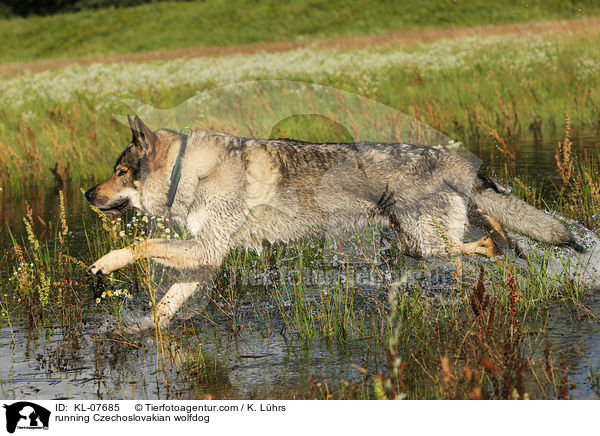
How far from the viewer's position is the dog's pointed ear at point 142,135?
566 centimetres

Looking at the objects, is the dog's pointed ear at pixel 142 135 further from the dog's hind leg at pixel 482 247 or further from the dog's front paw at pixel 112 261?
the dog's hind leg at pixel 482 247

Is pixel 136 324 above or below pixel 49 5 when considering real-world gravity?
below

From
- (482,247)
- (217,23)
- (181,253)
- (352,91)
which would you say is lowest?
(482,247)

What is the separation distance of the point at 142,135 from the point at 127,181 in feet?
1.54

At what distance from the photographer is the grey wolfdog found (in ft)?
19.2

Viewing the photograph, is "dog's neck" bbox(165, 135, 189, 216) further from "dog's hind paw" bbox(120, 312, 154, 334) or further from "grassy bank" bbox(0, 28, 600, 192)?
"grassy bank" bbox(0, 28, 600, 192)

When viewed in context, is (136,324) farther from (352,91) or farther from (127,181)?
(352,91)

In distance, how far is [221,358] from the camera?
5.01 metres

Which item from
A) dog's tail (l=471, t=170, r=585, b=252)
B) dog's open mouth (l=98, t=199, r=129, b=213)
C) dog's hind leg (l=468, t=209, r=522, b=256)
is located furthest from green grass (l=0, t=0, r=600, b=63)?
dog's open mouth (l=98, t=199, r=129, b=213)
